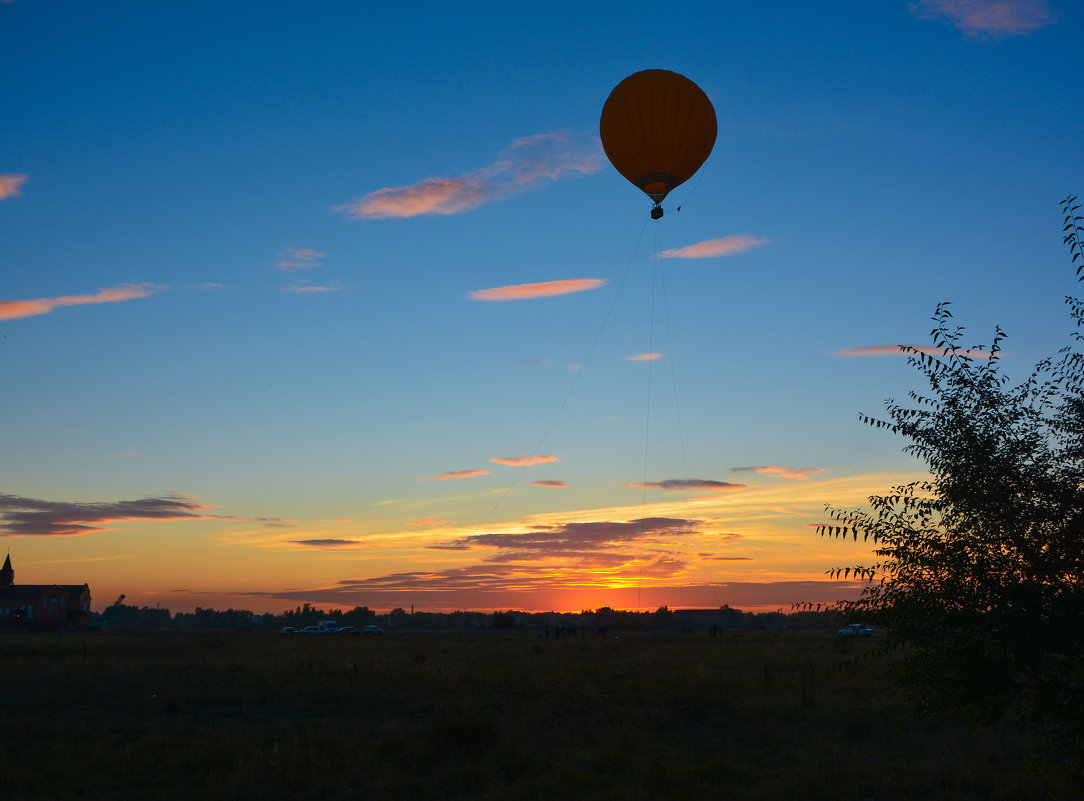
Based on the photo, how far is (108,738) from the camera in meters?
19.5

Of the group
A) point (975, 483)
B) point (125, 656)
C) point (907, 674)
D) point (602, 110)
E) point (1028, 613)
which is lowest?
point (125, 656)

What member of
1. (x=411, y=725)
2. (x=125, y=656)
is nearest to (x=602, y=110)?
(x=411, y=725)

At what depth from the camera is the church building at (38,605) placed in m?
99.3

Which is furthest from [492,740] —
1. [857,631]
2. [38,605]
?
[38,605]

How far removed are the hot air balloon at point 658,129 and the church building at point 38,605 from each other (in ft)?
339

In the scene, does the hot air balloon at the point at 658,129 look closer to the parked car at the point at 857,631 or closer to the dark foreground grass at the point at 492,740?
the parked car at the point at 857,631

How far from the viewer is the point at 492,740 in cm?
1886

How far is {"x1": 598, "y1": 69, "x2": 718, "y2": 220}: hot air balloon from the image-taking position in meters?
26.6

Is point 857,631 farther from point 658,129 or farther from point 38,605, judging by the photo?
point 38,605

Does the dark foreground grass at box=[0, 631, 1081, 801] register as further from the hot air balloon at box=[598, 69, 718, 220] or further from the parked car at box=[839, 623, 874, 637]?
the hot air balloon at box=[598, 69, 718, 220]

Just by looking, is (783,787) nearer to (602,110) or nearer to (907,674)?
(907,674)

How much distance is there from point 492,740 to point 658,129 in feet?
63.2

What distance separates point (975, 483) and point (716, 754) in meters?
12.3

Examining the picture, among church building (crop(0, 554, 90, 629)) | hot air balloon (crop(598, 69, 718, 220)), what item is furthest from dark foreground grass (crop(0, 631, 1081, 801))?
church building (crop(0, 554, 90, 629))
